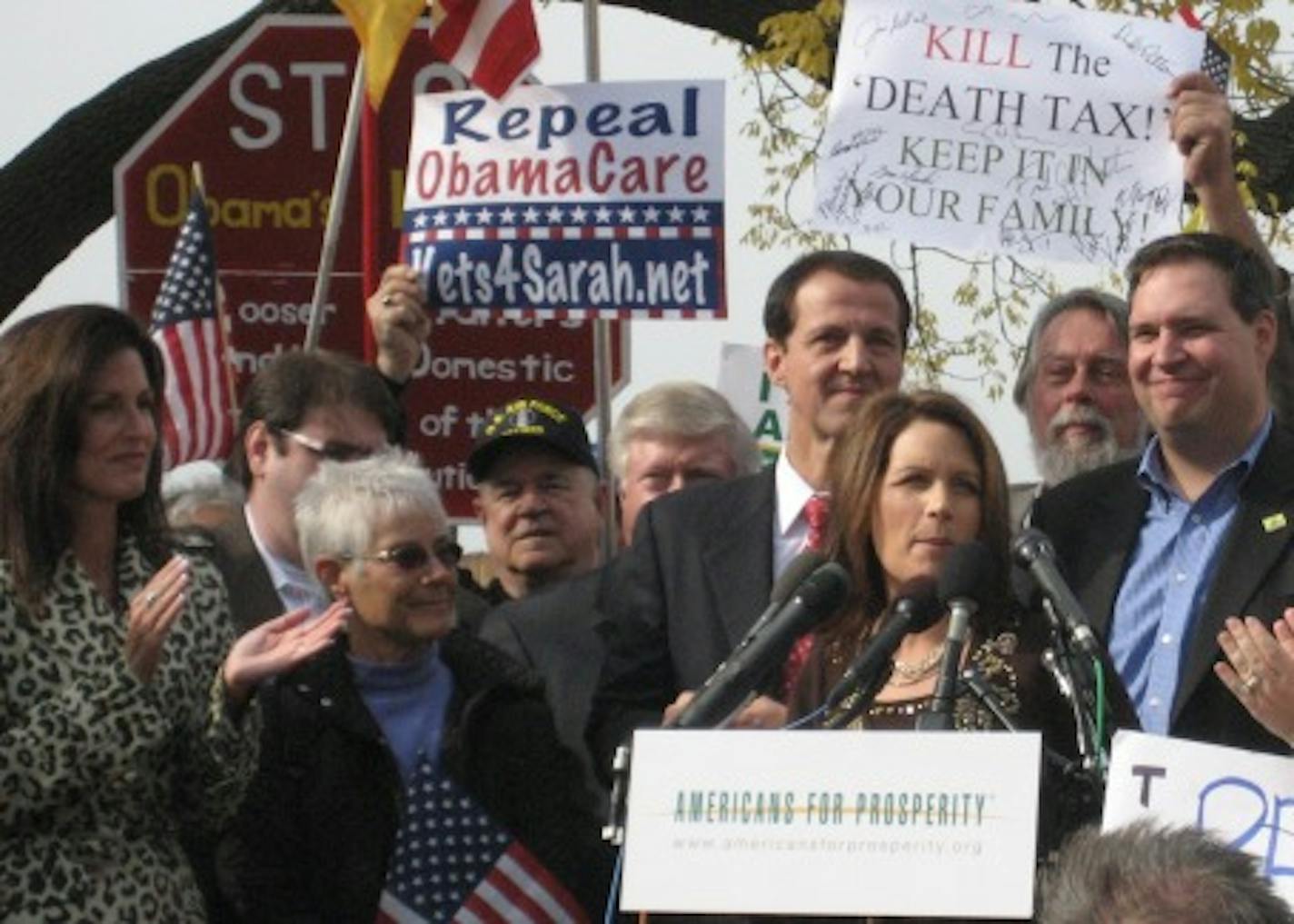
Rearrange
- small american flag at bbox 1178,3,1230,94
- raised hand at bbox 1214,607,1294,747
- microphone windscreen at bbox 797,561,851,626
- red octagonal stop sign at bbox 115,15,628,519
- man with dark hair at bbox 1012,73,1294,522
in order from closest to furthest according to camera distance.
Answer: microphone windscreen at bbox 797,561,851,626 → raised hand at bbox 1214,607,1294,747 → man with dark hair at bbox 1012,73,1294,522 → small american flag at bbox 1178,3,1230,94 → red octagonal stop sign at bbox 115,15,628,519

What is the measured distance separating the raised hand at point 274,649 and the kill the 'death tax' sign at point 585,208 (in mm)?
3066

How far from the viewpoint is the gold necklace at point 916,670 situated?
8.01 m

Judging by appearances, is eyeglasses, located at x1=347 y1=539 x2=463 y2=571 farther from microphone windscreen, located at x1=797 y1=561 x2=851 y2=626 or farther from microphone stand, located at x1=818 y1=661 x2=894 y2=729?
microphone windscreen, located at x1=797 y1=561 x2=851 y2=626

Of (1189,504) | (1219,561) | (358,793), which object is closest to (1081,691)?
(1219,561)

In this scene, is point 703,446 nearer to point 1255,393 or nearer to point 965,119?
point 965,119

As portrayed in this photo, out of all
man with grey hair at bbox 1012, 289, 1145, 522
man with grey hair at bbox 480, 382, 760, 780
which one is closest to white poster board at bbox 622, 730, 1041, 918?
man with grey hair at bbox 480, 382, 760, 780

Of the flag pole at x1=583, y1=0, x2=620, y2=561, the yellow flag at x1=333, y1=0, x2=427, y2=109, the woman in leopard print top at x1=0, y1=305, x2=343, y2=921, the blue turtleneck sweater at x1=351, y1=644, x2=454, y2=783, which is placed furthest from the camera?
the yellow flag at x1=333, y1=0, x2=427, y2=109

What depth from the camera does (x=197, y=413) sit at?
11953mm

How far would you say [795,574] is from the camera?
7336 millimetres

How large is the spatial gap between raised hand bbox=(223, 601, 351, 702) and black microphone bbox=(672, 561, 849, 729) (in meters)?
1.26

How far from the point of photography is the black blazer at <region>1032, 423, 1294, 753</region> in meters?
8.09

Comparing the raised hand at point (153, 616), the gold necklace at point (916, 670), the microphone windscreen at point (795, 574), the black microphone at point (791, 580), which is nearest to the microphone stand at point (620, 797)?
the black microphone at point (791, 580)

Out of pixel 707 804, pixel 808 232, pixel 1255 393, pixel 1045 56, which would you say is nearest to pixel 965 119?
pixel 1045 56

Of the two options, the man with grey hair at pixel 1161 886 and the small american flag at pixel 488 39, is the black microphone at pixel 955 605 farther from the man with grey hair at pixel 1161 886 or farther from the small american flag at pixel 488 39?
the small american flag at pixel 488 39
